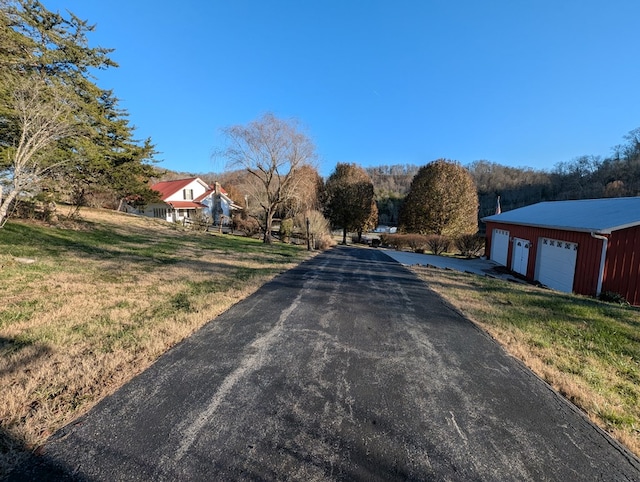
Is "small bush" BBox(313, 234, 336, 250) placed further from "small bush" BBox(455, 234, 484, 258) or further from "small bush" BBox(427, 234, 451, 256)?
"small bush" BBox(455, 234, 484, 258)

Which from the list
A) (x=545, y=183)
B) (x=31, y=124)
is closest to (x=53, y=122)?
(x=31, y=124)

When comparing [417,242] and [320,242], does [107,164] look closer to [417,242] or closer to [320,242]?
[320,242]

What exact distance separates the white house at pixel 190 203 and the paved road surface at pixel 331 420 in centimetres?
3235

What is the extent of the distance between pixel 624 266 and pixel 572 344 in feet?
24.7

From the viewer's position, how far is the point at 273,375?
3234mm

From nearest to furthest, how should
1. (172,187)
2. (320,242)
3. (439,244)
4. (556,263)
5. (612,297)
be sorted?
(612,297)
(556,263)
(320,242)
(439,244)
(172,187)

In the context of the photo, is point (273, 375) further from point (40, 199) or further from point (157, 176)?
point (157, 176)

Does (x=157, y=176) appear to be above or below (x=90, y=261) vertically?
above

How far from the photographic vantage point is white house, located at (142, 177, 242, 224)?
34344 mm

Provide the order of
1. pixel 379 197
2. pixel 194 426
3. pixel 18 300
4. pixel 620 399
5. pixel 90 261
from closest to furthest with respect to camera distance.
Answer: pixel 194 426, pixel 620 399, pixel 18 300, pixel 90 261, pixel 379 197

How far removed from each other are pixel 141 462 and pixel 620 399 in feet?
15.0

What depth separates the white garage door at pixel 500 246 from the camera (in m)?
18.0

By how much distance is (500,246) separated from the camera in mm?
19109

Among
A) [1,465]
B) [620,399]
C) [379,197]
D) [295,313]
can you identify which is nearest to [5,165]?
[295,313]
